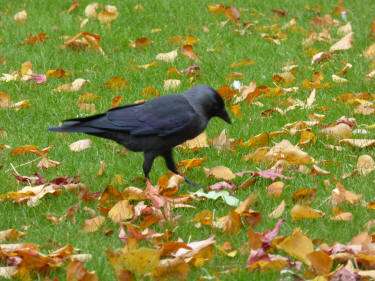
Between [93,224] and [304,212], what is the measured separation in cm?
109

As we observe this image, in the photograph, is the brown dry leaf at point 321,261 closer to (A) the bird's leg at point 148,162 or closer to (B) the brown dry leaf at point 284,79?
(A) the bird's leg at point 148,162

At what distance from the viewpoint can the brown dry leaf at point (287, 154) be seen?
13.7 feet

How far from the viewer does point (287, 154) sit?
4246 millimetres

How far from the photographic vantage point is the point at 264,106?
5477mm

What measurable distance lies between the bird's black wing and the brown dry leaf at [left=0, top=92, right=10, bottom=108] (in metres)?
1.64

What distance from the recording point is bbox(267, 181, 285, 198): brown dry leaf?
150 inches

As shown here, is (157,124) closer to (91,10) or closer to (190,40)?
(190,40)

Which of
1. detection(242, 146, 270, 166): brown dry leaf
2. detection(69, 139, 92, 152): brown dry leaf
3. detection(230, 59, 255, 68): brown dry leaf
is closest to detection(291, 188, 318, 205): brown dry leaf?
detection(242, 146, 270, 166): brown dry leaf

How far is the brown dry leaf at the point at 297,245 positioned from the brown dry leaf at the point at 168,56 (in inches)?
148

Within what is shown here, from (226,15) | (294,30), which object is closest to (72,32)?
(226,15)

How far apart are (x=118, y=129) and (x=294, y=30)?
154 inches

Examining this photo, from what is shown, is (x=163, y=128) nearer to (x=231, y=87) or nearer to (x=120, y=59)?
(x=231, y=87)

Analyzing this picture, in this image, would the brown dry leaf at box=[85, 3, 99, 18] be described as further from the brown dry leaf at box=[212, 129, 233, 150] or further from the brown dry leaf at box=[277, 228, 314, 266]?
the brown dry leaf at box=[277, 228, 314, 266]

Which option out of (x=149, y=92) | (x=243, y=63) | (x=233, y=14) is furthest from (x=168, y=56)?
(x=233, y=14)
